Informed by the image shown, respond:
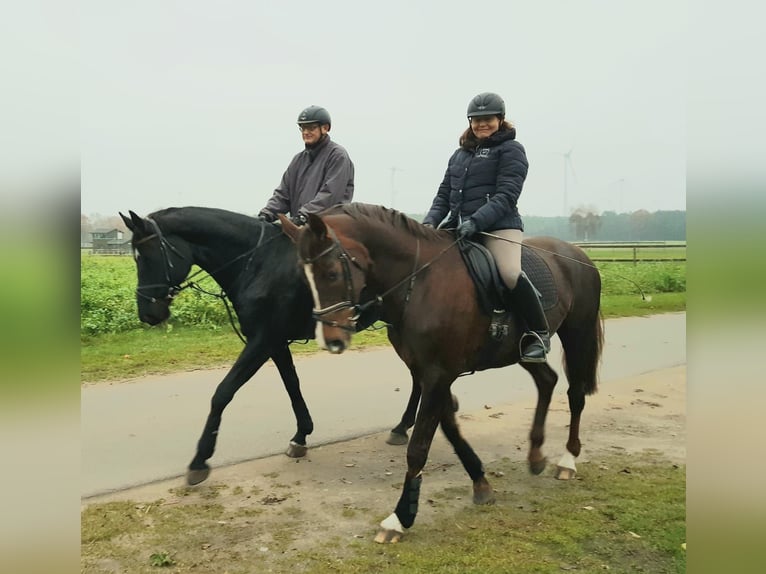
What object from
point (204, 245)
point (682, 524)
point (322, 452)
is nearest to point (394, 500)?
point (322, 452)

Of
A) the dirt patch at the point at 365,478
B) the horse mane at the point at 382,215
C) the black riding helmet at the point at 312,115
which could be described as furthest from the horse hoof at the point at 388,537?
the black riding helmet at the point at 312,115

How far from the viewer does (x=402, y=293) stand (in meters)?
4.04

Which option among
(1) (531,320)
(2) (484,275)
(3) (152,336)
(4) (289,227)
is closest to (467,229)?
(2) (484,275)

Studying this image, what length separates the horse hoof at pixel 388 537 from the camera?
3.78 m

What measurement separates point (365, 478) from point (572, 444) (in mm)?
1828

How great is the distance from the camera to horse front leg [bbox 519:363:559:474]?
5.00 meters

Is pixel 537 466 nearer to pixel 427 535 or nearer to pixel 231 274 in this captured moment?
pixel 427 535

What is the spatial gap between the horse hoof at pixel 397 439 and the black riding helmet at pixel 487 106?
315 cm

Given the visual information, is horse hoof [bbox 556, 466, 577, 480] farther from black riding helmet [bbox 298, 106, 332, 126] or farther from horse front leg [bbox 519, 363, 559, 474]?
black riding helmet [bbox 298, 106, 332, 126]

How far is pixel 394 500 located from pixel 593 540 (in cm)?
145

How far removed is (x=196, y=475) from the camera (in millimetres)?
4508

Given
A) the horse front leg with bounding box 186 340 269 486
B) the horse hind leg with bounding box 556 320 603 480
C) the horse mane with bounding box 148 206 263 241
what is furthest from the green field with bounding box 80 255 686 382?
the horse front leg with bounding box 186 340 269 486

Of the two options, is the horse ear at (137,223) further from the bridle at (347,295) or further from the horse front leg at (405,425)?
the horse front leg at (405,425)
